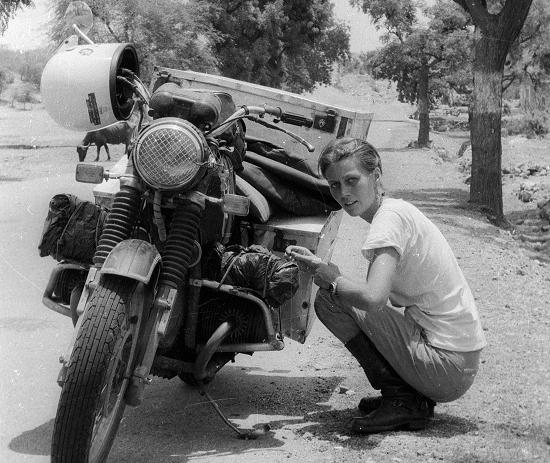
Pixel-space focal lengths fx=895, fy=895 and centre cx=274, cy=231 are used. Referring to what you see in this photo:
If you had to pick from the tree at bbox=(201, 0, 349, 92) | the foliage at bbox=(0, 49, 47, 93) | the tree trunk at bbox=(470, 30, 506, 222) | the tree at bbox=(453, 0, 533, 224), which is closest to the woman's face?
the tree at bbox=(453, 0, 533, 224)

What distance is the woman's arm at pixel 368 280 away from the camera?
13.2 feet

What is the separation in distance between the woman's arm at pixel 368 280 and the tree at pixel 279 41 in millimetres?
34057

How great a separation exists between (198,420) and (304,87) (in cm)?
4415

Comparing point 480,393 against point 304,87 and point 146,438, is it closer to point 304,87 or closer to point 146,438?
point 146,438

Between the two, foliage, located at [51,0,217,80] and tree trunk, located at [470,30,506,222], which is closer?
tree trunk, located at [470,30,506,222]

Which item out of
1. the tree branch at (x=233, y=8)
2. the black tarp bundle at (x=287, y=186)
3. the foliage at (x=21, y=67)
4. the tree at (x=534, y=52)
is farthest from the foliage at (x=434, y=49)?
the black tarp bundle at (x=287, y=186)

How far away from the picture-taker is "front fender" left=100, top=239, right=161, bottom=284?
370 cm

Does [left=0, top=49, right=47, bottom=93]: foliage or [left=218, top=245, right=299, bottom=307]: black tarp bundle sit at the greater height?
[left=218, top=245, right=299, bottom=307]: black tarp bundle

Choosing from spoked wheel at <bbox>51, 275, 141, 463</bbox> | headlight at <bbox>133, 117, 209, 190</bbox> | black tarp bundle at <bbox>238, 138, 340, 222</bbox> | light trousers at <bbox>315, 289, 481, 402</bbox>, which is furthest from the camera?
black tarp bundle at <bbox>238, 138, 340, 222</bbox>

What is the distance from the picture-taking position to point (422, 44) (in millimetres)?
39406

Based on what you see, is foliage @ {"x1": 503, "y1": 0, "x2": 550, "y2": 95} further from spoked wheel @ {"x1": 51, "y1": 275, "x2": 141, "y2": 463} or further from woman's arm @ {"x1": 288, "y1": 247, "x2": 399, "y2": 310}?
spoked wheel @ {"x1": 51, "y1": 275, "x2": 141, "y2": 463}

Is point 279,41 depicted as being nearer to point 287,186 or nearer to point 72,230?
point 287,186

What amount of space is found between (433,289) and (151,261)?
1449 mm

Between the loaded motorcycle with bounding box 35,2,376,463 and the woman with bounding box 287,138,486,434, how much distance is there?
0.41 metres
